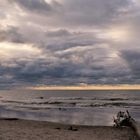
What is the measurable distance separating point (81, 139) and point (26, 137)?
324 cm

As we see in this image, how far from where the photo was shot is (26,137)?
63.9 feet

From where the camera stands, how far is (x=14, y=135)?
1998 cm

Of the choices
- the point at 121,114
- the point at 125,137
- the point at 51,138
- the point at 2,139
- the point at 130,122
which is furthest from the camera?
the point at 121,114

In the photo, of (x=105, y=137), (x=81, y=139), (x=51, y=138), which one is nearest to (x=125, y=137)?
(x=105, y=137)

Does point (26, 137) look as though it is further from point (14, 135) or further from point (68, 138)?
point (68, 138)

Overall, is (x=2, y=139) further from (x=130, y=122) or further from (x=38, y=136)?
(x=130, y=122)

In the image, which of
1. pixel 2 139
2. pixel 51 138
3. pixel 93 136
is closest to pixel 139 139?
pixel 93 136

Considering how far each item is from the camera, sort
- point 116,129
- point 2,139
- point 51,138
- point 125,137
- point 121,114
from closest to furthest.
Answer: point 2,139 → point 51,138 → point 125,137 → point 116,129 → point 121,114

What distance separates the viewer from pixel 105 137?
69.8ft

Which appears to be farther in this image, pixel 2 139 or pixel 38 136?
pixel 38 136

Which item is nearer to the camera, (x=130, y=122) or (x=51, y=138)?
(x=51, y=138)

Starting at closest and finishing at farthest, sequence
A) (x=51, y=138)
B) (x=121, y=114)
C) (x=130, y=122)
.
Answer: (x=51, y=138), (x=130, y=122), (x=121, y=114)

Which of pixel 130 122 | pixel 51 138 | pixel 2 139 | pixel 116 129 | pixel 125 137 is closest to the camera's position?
pixel 2 139

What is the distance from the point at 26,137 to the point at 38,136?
37.4 inches
